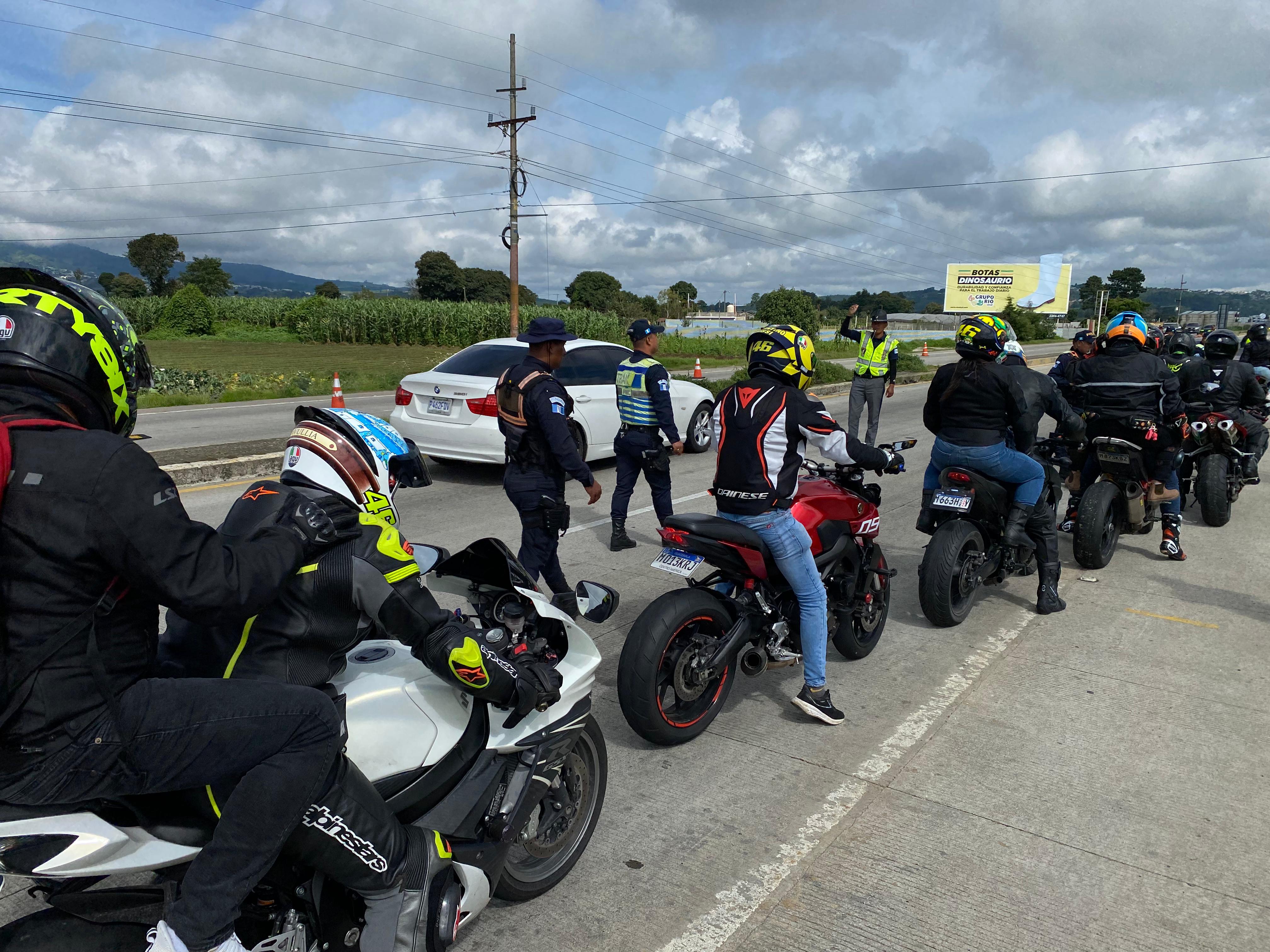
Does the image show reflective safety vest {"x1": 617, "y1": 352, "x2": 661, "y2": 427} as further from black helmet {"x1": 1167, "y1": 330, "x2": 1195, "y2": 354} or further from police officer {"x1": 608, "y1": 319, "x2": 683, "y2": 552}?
black helmet {"x1": 1167, "y1": 330, "x2": 1195, "y2": 354}

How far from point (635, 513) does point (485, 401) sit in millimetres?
2097

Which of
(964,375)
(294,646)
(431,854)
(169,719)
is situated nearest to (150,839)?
(169,719)

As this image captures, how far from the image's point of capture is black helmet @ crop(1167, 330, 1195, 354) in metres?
9.76

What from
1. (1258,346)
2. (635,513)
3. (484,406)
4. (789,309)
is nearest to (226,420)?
(484,406)

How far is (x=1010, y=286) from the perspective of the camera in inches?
2621

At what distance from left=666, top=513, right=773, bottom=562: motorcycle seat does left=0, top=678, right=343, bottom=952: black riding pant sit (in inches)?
91.7

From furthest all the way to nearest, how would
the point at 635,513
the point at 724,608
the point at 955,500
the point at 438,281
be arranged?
the point at 438,281
the point at 635,513
the point at 955,500
the point at 724,608

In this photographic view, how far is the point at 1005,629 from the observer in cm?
582

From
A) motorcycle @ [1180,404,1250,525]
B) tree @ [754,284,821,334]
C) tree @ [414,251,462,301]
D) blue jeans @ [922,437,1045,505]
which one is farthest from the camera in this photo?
tree @ [414,251,462,301]

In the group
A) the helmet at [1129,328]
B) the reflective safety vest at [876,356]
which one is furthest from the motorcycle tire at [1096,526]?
the reflective safety vest at [876,356]

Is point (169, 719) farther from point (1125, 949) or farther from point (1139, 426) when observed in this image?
point (1139, 426)

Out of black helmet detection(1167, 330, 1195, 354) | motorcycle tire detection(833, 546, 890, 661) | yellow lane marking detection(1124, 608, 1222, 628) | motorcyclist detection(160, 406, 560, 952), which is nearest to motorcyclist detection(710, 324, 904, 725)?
motorcycle tire detection(833, 546, 890, 661)

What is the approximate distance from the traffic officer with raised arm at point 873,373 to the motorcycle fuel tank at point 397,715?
10.9 metres

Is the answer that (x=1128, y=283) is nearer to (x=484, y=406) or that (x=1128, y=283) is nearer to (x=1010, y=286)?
(x=1010, y=286)
